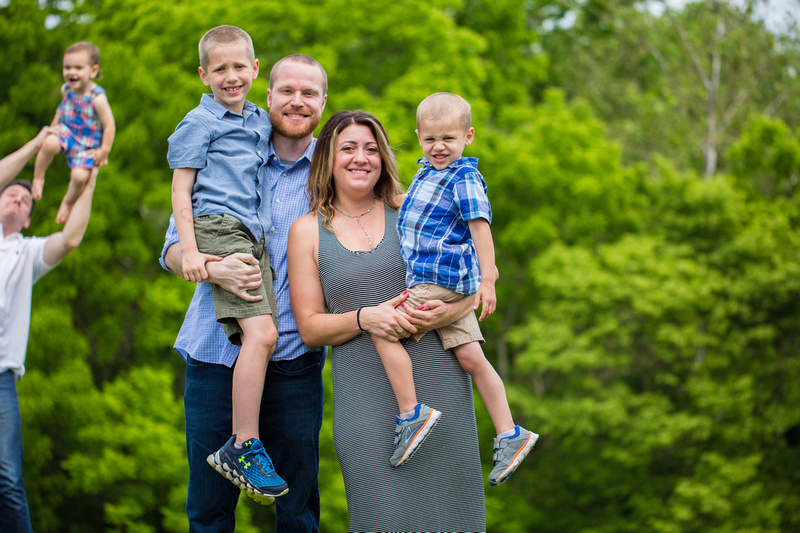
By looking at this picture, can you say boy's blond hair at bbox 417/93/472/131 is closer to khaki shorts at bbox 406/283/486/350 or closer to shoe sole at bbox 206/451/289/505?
khaki shorts at bbox 406/283/486/350

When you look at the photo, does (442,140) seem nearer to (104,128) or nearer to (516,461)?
(516,461)

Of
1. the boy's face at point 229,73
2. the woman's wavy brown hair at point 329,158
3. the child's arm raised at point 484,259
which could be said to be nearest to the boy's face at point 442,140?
the woman's wavy brown hair at point 329,158

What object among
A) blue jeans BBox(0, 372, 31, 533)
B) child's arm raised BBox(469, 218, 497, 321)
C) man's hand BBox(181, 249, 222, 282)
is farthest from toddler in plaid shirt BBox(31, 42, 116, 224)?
child's arm raised BBox(469, 218, 497, 321)

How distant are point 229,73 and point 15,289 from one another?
166 cm

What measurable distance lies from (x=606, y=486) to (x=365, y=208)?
13125mm

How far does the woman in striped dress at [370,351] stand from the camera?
107 inches

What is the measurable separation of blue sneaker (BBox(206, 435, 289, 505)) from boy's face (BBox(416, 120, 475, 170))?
119cm

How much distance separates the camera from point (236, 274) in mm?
2600

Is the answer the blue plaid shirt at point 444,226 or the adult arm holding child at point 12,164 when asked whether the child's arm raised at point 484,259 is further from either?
the adult arm holding child at point 12,164

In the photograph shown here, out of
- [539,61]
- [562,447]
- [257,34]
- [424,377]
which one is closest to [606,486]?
[562,447]

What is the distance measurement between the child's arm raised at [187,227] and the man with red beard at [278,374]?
148 mm

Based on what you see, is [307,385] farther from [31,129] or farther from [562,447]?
[562,447]

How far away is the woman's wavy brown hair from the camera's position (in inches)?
111

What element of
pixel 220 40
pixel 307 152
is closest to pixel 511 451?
pixel 307 152
